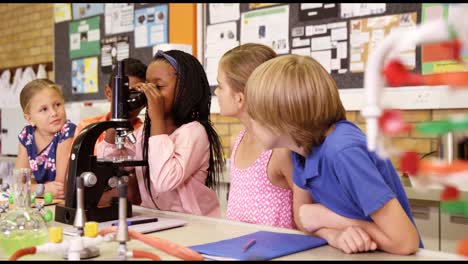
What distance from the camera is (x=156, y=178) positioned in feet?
5.45

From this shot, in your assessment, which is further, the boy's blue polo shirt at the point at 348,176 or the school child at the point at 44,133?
the school child at the point at 44,133

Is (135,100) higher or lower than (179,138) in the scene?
higher

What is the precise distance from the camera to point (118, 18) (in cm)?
423

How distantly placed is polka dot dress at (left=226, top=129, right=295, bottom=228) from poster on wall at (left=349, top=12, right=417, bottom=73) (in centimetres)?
120

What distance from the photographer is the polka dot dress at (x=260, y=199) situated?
64.8 inches

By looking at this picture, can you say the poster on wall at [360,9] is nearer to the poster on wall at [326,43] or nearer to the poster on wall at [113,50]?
the poster on wall at [326,43]

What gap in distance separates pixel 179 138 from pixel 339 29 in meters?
1.41

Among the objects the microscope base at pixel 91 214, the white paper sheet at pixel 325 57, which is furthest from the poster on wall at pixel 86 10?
the microscope base at pixel 91 214

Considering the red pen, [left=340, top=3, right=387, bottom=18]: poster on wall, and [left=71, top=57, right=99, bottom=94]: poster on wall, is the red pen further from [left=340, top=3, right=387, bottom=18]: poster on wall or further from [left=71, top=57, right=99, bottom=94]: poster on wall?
[left=71, top=57, right=99, bottom=94]: poster on wall

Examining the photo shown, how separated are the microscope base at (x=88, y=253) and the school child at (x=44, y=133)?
138cm

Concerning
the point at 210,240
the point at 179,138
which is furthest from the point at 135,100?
the point at 210,240

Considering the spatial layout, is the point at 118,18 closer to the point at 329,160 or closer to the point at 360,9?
the point at 360,9

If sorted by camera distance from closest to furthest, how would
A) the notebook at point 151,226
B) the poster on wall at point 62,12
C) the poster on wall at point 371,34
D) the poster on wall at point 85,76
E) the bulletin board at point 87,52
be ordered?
the notebook at point 151,226 → the poster on wall at point 371,34 → the bulletin board at point 87,52 → the poster on wall at point 85,76 → the poster on wall at point 62,12

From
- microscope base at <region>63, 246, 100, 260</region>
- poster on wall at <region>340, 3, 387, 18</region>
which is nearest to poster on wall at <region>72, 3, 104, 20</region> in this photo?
poster on wall at <region>340, 3, 387, 18</region>
